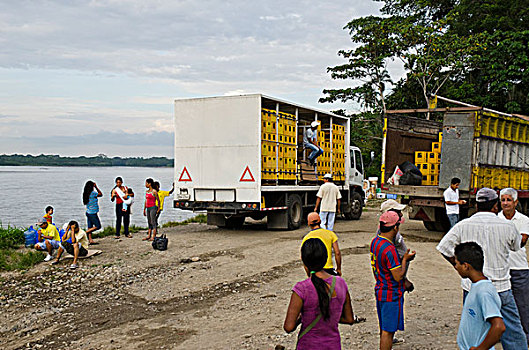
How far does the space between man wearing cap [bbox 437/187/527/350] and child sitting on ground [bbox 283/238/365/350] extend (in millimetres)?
1288

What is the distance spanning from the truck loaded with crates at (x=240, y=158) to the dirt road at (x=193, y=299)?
1.48 meters

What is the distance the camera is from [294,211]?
14.9m

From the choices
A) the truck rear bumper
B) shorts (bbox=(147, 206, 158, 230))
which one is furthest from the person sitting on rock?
the truck rear bumper

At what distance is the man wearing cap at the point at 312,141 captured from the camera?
49.4 feet

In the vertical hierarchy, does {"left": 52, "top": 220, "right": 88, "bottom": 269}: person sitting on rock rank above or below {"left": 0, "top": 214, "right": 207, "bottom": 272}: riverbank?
above

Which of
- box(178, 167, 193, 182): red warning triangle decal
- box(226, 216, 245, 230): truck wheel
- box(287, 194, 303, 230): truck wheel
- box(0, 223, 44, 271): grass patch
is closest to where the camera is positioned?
box(0, 223, 44, 271): grass patch

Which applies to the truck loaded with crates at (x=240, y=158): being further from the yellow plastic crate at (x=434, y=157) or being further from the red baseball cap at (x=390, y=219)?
the red baseball cap at (x=390, y=219)

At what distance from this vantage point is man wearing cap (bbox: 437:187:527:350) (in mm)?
3922

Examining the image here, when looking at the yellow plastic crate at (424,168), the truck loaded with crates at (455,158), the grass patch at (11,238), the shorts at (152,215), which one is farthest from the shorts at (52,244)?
the yellow plastic crate at (424,168)

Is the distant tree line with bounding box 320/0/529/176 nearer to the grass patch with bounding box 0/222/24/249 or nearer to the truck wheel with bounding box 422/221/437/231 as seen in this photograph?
the truck wheel with bounding box 422/221/437/231

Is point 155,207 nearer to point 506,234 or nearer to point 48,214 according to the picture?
point 48,214

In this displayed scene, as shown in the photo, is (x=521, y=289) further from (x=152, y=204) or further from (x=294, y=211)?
(x=294, y=211)

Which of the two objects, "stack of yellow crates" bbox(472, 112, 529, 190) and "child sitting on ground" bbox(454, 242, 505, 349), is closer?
"child sitting on ground" bbox(454, 242, 505, 349)

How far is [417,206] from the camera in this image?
1296 cm
